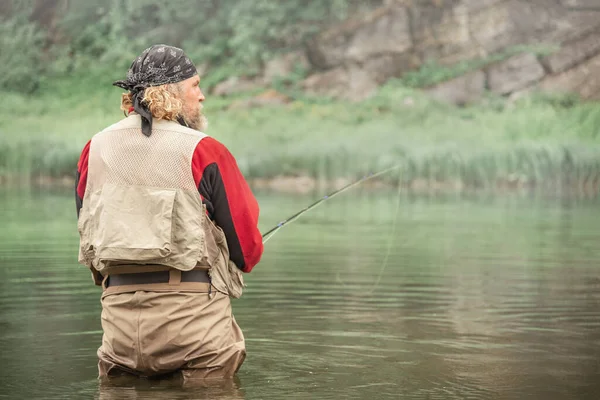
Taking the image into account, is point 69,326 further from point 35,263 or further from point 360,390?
point 35,263

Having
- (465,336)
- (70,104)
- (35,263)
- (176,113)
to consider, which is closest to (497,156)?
(70,104)

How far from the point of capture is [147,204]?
4.15 m

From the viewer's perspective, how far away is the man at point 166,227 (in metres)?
4.15

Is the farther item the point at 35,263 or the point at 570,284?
the point at 35,263

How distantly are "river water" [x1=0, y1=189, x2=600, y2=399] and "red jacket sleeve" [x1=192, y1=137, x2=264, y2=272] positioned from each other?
0.53 m

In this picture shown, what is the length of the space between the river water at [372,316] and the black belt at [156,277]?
0.41 meters

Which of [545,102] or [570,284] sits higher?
[545,102]

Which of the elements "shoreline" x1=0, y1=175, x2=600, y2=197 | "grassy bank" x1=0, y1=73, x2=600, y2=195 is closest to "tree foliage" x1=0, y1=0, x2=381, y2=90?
"grassy bank" x1=0, y1=73, x2=600, y2=195

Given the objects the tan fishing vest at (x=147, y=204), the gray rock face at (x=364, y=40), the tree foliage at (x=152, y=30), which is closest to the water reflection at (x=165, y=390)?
the tan fishing vest at (x=147, y=204)

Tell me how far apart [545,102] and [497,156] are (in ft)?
16.7

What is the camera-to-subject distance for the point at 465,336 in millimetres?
6535

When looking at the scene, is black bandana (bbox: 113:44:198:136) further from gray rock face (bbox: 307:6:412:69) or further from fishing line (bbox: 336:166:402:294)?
gray rock face (bbox: 307:6:412:69)

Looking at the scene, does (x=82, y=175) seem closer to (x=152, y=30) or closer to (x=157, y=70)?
(x=157, y=70)

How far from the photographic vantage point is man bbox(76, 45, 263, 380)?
415 cm
